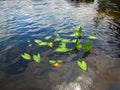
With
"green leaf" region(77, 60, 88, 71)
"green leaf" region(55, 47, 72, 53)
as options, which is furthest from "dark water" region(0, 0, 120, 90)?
"green leaf" region(55, 47, 72, 53)

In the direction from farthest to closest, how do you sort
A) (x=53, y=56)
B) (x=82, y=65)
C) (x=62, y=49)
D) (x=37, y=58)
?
(x=62, y=49) → (x=53, y=56) → (x=37, y=58) → (x=82, y=65)

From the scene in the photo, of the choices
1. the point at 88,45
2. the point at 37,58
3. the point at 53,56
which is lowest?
the point at 53,56

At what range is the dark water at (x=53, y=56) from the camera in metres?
6.35

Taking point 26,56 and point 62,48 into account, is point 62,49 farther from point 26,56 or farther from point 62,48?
point 26,56

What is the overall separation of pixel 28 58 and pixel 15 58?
0.61m

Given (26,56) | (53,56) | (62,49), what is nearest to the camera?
(26,56)

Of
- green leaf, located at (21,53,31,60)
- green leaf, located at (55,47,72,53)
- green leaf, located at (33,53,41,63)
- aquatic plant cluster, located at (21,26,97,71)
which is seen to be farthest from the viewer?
green leaf, located at (55,47,72,53)

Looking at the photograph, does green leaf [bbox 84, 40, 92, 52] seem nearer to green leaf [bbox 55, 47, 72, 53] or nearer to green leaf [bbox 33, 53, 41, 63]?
green leaf [bbox 55, 47, 72, 53]

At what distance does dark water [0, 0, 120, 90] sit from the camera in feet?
20.8

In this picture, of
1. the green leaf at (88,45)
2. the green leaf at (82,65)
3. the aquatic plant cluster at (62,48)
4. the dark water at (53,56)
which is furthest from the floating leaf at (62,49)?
the green leaf at (82,65)

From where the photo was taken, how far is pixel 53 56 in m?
8.02

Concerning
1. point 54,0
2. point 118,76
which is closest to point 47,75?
point 118,76

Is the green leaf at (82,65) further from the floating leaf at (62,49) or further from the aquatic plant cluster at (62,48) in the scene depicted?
the floating leaf at (62,49)

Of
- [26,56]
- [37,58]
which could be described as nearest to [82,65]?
[37,58]
